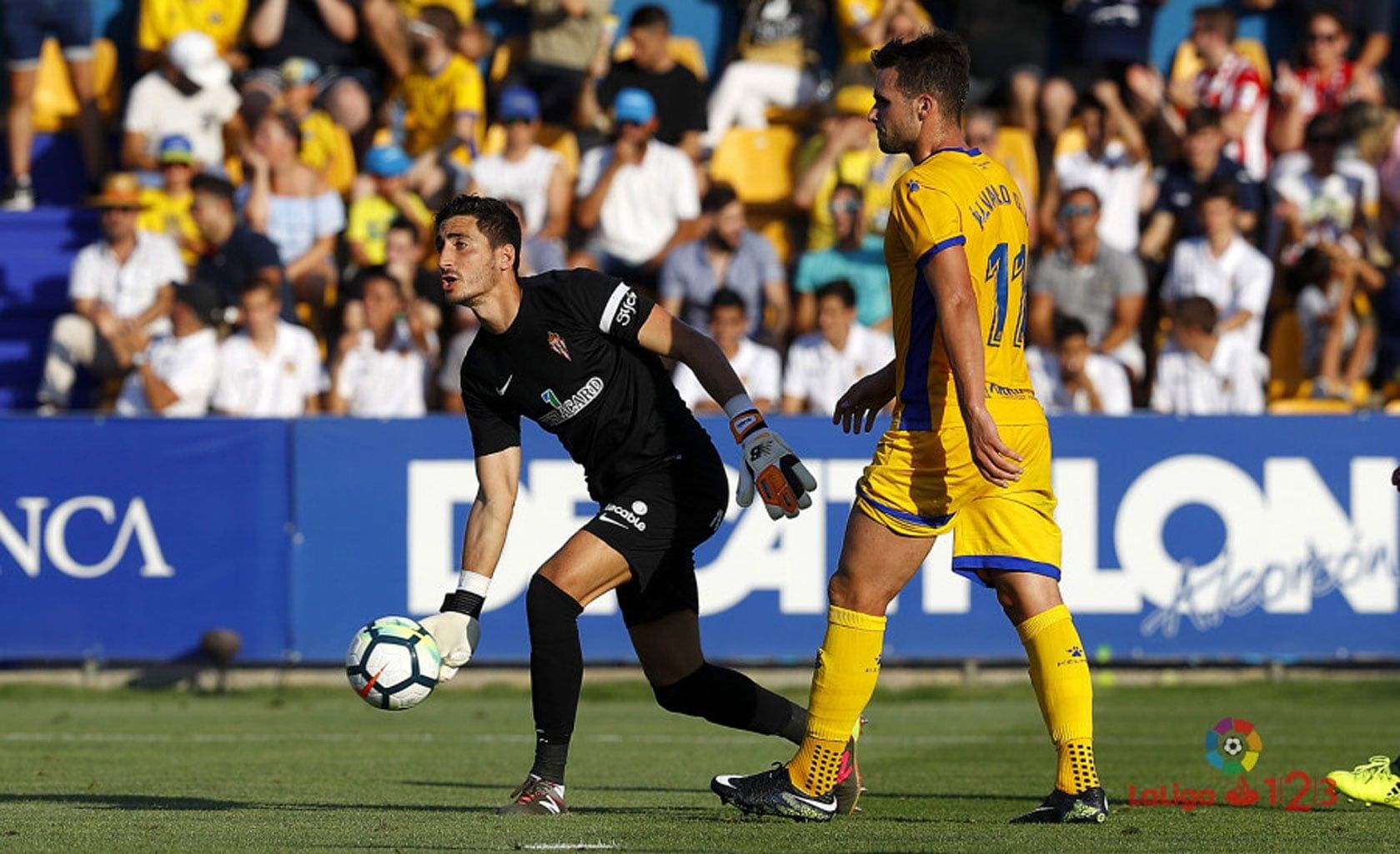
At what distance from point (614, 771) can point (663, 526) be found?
2.60 meters

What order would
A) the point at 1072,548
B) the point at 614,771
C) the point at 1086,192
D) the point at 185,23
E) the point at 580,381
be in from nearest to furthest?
the point at 580,381, the point at 614,771, the point at 1072,548, the point at 1086,192, the point at 185,23

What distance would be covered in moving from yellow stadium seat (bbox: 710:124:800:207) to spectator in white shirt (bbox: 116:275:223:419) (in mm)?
4474

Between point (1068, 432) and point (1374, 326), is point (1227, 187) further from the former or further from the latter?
point (1068, 432)

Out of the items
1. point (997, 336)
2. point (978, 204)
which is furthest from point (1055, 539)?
point (978, 204)

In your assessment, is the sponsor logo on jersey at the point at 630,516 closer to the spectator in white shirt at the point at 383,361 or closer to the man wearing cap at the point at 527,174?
the spectator in white shirt at the point at 383,361

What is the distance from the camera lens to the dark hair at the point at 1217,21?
17.7 metres

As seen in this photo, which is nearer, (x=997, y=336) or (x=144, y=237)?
(x=997, y=336)

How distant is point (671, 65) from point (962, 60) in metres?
10.4

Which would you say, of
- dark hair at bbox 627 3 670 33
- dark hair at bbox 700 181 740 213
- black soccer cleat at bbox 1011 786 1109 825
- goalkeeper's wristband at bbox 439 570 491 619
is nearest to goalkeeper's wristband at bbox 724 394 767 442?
goalkeeper's wristband at bbox 439 570 491 619

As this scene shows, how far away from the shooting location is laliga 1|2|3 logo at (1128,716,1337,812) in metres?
8.00

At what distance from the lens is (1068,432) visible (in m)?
13.8

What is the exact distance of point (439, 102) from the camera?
1753 centimetres

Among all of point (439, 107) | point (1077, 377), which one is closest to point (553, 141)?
point (439, 107)

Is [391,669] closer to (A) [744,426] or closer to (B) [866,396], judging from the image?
(A) [744,426]
